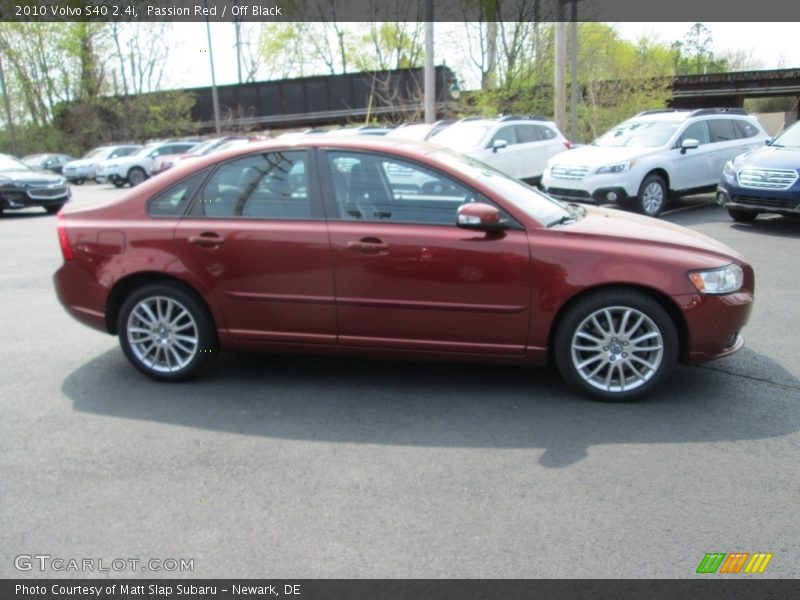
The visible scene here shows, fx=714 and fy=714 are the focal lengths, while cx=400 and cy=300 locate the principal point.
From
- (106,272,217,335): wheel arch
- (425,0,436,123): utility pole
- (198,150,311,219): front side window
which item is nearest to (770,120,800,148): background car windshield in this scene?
(198,150,311,219): front side window

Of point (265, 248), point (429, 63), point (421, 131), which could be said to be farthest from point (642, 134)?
point (429, 63)

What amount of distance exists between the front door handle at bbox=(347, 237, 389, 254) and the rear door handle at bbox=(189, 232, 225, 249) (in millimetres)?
904

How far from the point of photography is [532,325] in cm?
443

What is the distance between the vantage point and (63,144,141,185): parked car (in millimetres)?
31359

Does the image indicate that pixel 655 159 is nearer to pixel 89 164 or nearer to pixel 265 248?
pixel 265 248

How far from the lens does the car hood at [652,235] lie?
4449 mm

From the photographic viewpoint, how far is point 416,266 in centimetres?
446

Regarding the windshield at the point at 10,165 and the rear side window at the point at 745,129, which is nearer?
the rear side window at the point at 745,129

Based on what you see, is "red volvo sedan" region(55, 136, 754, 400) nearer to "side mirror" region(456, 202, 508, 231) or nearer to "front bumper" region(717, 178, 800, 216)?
"side mirror" region(456, 202, 508, 231)

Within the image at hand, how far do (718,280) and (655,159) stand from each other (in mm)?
8436

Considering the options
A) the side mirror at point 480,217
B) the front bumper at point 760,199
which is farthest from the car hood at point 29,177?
the side mirror at point 480,217

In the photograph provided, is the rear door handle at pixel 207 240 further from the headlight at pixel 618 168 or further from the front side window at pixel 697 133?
the front side window at pixel 697 133

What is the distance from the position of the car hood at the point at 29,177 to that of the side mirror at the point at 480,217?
579 inches
